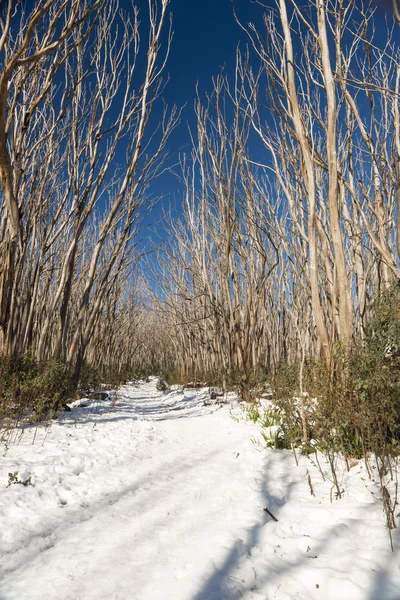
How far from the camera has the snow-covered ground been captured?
1333 millimetres

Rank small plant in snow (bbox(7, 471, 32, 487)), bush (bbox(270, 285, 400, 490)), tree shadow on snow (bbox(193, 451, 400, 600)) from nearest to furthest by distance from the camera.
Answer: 1. tree shadow on snow (bbox(193, 451, 400, 600))
2. small plant in snow (bbox(7, 471, 32, 487))
3. bush (bbox(270, 285, 400, 490))

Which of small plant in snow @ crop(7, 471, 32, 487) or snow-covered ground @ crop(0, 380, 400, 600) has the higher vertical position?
small plant in snow @ crop(7, 471, 32, 487)

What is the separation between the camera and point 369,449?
2.62 meters

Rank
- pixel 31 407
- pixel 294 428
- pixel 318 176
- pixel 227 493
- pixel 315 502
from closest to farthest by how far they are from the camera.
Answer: pixel 315 502 → pixel 227 493 → pixel 294 428 → pixel 31 407 → pixel 318 176

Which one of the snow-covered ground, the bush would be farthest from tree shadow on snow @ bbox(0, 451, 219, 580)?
the bush

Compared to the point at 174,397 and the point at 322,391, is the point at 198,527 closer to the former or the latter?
the point at 322,391

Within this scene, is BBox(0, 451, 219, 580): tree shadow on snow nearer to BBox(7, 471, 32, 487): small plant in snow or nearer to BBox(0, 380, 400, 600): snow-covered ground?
BBox(0, 380, 400, 600): snow-covered ground

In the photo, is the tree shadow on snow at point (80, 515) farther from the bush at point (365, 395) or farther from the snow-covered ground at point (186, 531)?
the bush at point (365, 395)

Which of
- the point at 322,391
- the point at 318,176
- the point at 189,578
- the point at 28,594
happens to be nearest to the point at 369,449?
the point at 322,391

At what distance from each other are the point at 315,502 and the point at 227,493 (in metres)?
0.56

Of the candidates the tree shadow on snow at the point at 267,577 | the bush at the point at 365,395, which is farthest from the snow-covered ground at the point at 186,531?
the bush at the point at 365,395

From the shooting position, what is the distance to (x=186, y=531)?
1.77 m

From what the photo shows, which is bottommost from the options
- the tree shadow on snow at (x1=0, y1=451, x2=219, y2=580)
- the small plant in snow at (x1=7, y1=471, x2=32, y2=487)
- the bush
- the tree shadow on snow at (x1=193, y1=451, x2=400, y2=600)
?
the tree shadow on snow at (x1=0, y1=451, x2=219, y2=580)

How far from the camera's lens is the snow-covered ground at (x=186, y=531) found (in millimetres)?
1333
